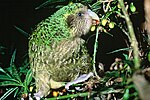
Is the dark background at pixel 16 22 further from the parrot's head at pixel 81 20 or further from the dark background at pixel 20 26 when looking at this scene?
the parrot's head at pixel 81 20

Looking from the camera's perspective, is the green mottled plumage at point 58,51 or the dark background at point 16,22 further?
the dark background at point 16,22

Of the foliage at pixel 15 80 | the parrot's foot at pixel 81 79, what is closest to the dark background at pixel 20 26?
the foliage at pixel 15 80

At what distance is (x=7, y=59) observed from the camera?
6.21ft

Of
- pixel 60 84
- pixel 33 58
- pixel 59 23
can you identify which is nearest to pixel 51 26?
pixel 59 23

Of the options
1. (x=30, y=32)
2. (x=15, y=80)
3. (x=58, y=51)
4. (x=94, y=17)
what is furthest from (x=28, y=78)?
(x=94, y=17)

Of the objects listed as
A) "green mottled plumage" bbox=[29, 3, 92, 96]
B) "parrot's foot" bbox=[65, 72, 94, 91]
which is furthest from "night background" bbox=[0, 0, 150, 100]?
"parrot's foot" bbox=[65, 72, 94, 91]

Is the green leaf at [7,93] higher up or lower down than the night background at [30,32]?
lower down

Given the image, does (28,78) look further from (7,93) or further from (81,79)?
(81,79)

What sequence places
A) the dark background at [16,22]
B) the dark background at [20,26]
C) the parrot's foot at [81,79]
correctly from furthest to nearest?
the dark background at [16,22]
the dark background at [20,26]
the parrot's foot at [81,79]

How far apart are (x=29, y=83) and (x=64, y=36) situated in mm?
323

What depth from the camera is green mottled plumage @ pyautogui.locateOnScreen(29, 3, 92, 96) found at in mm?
1441

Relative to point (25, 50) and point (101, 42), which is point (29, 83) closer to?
point (25, 50)

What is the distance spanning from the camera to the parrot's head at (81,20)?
61.7 inches

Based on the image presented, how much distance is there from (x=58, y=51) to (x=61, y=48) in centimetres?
2
